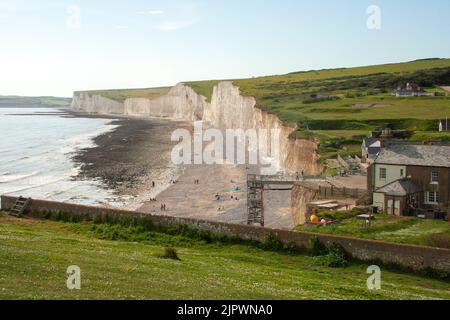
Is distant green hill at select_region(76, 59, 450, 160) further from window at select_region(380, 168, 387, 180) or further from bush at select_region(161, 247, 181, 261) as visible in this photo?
bush at select_region(161, 247, 181, 261)

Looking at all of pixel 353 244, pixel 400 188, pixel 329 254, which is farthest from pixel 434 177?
pixel 329 254

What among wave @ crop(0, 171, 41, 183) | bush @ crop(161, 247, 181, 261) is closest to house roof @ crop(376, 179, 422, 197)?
bush @ crop(161, 247, 181, 261)

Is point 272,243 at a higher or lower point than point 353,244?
lower

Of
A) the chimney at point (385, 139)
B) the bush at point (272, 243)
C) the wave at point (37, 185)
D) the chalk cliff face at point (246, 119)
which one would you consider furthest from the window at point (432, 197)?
the wave at point (37, 185)

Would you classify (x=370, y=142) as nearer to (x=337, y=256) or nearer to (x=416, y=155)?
(x=416, y=155)
